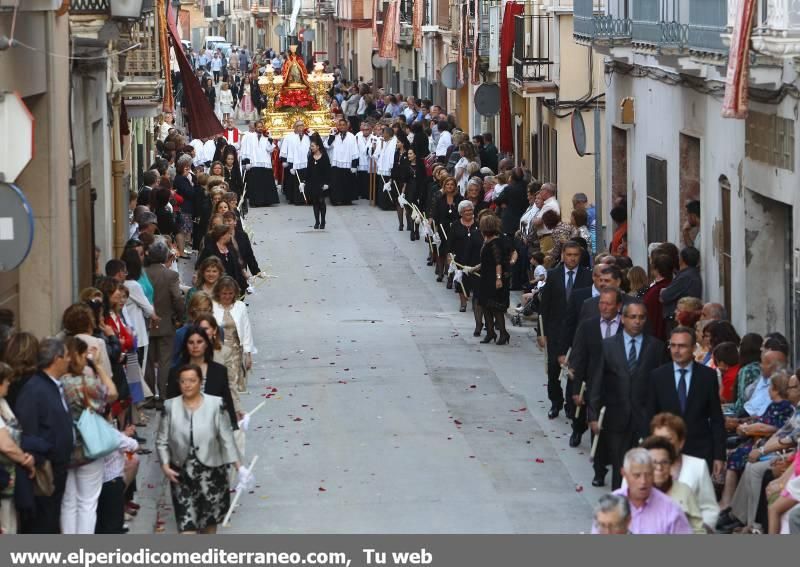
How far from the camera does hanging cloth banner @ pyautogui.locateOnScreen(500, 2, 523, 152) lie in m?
32.6

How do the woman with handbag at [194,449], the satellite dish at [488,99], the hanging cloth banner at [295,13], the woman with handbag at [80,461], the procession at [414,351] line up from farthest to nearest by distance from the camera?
the hanging cloth banner at [295,13]
the satellite dish at [488,99]
the woman with handbag at [194,449]
the procession at [414,351]
the woman with handbag at [80,461]

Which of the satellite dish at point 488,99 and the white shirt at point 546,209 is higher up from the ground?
the satellite dish at point 488,99

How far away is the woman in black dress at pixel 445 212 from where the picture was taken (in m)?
24.7

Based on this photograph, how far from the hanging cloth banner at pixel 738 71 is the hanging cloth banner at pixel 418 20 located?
119 feet

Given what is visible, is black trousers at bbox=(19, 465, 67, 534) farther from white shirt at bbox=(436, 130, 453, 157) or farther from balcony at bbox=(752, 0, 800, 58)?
white shirt at bbox=(436, 130, 453, 157)

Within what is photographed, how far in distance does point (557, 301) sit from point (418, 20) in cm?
3578

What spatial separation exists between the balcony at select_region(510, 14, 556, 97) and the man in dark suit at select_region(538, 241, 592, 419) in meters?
14.4

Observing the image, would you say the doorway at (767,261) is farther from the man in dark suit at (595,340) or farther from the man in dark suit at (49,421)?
the man in dark suit at (49,421)

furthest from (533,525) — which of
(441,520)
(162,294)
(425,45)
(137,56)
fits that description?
(425,45)

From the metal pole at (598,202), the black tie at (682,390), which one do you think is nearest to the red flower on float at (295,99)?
the metal pole at (598,202)

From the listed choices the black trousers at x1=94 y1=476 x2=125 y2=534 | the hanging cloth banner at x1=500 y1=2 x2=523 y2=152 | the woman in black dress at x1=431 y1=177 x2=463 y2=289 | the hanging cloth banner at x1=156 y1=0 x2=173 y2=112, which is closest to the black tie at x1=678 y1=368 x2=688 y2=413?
the black trousers at x1=94 y1=476 x2=125 y2=534

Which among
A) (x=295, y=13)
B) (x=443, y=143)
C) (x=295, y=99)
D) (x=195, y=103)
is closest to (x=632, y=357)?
(x=195, y=103)

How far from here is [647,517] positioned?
8.77 meters

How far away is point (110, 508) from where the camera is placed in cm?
1169
